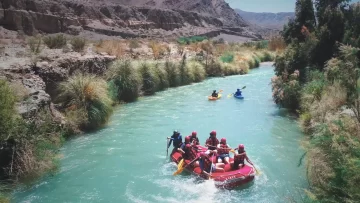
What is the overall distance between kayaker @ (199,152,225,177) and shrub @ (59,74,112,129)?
5.42 meters

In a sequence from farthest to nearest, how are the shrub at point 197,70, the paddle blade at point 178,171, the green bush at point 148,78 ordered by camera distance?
1. the shrub at point 197,70
2. the green bush at point 148,78
3. the paddle blade at point 178,171

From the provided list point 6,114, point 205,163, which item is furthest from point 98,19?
point 6,114

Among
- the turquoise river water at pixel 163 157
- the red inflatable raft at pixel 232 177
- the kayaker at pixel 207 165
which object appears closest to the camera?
the turquoise river water at pixel 163 157

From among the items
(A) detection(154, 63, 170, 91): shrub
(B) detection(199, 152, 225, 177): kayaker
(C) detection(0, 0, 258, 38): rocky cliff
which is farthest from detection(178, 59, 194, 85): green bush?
(C) detection(0, 0, 258, 38): rocky cliff

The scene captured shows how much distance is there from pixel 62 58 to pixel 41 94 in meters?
5.25

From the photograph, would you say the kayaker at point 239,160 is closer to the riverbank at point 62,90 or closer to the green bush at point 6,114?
the riverbank at point 62,90

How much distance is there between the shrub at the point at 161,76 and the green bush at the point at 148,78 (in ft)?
2.78

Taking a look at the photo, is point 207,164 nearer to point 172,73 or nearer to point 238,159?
point 238,159

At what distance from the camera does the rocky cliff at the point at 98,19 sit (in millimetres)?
47781

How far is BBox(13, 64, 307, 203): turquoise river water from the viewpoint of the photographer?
8938mm

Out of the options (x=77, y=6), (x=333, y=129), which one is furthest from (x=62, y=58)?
(x=77, y=6)

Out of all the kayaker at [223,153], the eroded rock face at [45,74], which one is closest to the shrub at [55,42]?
the eroded rock face at [45,74]

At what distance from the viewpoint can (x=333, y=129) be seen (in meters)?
7.37

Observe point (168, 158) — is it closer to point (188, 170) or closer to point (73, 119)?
point (188, 170)
